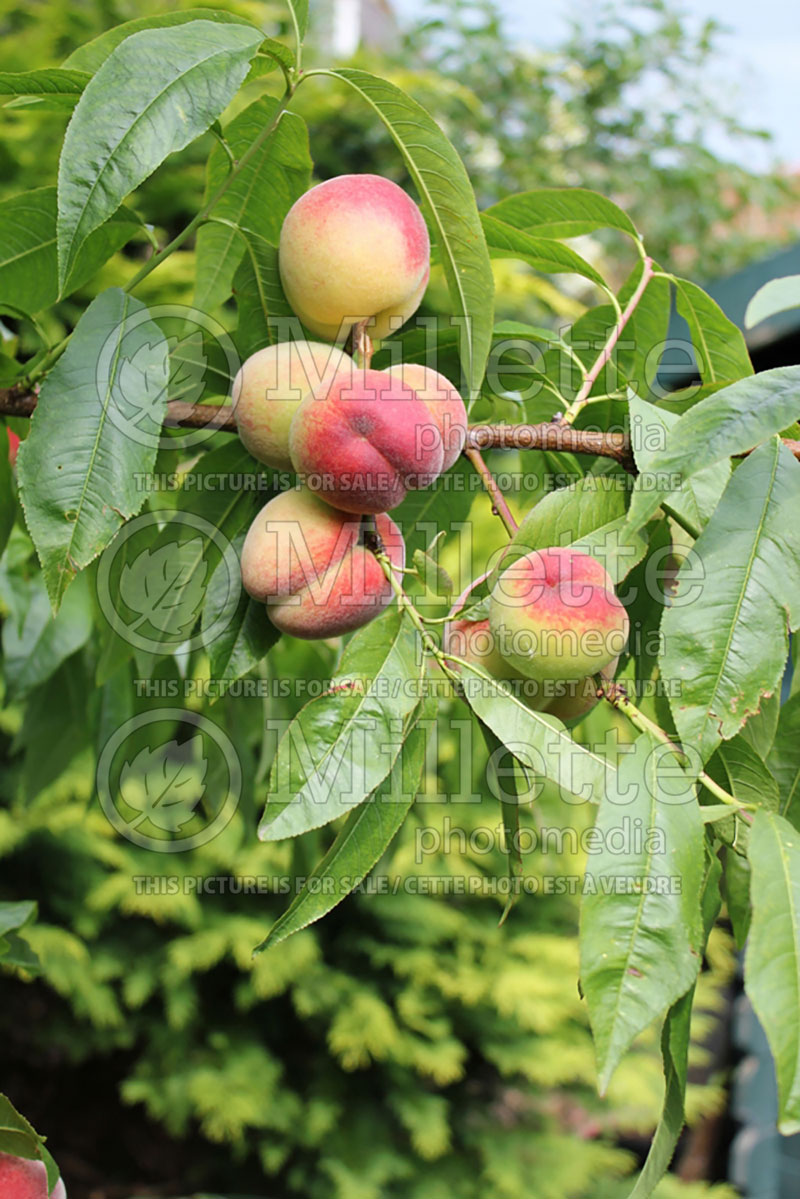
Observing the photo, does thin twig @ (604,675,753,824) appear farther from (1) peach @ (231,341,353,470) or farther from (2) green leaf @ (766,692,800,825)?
(1) peach @ (231,341,353,470)

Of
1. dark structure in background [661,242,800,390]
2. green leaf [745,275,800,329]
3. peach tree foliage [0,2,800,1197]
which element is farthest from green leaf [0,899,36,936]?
dark structure in background [661,242,800,390]

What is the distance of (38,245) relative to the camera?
0.61 m

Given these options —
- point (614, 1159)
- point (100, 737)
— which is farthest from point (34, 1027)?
point (100, 737)

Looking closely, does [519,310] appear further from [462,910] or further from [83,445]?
[83,445]

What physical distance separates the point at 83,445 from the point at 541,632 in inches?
8.9

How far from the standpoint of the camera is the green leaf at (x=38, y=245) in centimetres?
59

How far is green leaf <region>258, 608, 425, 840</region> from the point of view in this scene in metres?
0.43

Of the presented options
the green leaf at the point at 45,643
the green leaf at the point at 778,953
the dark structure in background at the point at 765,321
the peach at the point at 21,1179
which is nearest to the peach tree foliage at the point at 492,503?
the green leaf at the point at 778,953

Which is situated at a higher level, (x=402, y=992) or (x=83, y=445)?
(x=83, y=445)

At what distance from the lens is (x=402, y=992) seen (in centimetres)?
215

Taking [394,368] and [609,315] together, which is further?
[609,315]

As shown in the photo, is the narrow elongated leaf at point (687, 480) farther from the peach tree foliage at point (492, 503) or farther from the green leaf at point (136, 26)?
the green leaf at point (136, 26)

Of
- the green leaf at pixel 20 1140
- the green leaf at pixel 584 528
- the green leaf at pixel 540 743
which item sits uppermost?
the green leaf at pixel 584 528

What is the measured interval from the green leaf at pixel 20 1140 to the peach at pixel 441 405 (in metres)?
0.37
